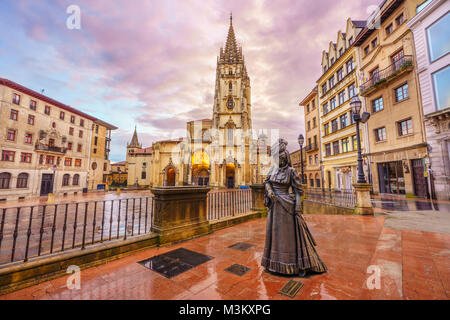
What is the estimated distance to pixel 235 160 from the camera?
38.3m

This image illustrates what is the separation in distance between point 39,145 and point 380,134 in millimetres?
41501

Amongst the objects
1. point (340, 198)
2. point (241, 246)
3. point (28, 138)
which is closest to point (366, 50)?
point (340, 198)

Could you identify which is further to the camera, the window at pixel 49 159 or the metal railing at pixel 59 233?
the window at pixel 49 159

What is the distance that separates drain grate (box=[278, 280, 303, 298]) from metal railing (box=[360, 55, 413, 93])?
18609mm

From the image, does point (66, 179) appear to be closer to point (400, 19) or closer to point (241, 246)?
point (241, 246)

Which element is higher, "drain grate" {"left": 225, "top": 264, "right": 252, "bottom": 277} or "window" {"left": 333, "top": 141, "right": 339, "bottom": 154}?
"window" {"left": 333, "top": 141, "right": 339, "bottom": 154}

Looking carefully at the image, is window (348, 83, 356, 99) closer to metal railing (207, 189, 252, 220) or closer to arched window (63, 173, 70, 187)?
metal railing (207, 189, 252, 220)

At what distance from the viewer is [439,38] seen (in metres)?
11.8

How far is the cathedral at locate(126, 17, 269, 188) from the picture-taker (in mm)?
38438

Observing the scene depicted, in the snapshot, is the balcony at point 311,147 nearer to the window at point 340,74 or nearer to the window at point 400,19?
the window at point 340,74

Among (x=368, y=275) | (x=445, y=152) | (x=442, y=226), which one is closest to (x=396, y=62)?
(x=445, y=152)

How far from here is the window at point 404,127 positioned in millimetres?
13727

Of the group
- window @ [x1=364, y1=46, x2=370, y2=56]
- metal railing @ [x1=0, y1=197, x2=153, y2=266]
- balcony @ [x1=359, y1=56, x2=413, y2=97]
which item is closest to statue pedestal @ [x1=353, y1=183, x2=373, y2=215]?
metal railing @ [x1=0, y1=197, x2=153, y2=266]

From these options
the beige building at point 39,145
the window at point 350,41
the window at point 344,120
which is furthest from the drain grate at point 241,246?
the beige building at point 39,145
